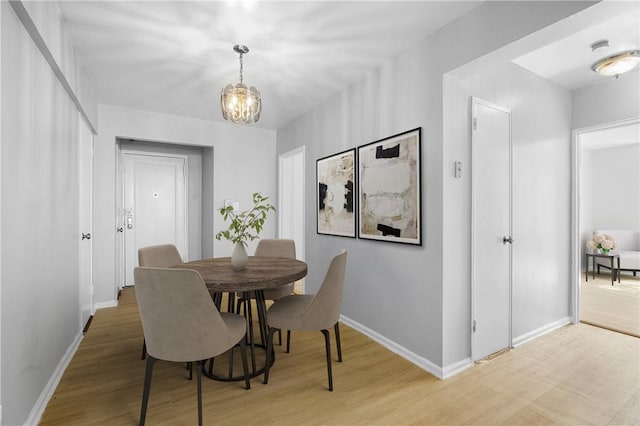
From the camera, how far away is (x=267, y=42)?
2400 mm

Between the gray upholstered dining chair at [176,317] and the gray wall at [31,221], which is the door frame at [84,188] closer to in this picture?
the gray wall at [31,221]

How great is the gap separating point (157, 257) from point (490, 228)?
9.30 feet

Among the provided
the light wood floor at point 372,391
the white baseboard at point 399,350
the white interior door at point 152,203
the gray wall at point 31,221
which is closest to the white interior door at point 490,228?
the light wood floor at point 372,391

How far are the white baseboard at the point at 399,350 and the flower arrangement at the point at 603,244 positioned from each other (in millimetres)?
4726

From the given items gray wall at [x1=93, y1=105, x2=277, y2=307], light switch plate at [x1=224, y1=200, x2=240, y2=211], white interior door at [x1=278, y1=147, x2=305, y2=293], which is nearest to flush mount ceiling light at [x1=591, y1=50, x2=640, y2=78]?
white interior door at [x1=278, y1=147, x2=305, y2=293]

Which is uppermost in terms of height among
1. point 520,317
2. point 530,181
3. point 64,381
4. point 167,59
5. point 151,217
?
point 167,59

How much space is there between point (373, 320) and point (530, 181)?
192 centimetres

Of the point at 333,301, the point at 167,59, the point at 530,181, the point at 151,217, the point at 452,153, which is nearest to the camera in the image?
the point at 333,301

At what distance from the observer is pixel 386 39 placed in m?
2.38

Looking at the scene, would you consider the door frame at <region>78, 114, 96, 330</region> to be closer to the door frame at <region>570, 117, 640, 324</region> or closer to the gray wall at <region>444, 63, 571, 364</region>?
the gray wall at <region>444, 63, 571, 364</region>

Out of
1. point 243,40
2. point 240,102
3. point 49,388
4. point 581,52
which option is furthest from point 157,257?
point 581,52

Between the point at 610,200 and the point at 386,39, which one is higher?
the point at 386,39

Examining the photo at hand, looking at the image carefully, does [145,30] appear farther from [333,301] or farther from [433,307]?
[433,307]

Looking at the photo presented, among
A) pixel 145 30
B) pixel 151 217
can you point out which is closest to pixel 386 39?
pixel 145 30
